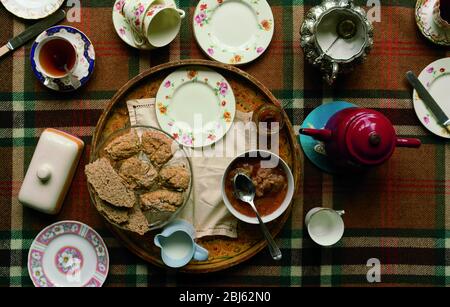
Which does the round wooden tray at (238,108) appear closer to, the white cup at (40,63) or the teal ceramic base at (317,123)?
the teal ceramic base at (317,123)

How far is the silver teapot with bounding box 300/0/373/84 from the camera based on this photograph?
3.66ft

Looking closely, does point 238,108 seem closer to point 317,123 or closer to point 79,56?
point 317,123

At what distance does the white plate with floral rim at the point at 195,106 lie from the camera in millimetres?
1192

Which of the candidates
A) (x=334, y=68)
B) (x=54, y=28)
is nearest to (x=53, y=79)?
(x=54, y=28)

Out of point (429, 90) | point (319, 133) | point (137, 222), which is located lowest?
point (137, 222)

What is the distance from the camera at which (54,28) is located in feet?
3.89

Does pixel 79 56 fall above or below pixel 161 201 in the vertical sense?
above

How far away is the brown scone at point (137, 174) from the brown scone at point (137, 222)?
59 mm

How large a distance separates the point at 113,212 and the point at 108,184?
68mm

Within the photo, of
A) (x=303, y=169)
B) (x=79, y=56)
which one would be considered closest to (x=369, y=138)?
(x=303, y=169)

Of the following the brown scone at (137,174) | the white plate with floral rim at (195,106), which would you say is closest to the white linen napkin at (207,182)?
the white plate with floral rim at (195,106)

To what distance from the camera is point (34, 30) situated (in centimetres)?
120

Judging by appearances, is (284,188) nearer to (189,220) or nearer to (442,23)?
(189,220)

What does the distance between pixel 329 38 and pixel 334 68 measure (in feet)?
0.29
